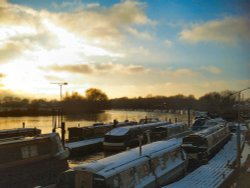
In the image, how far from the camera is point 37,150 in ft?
65.4

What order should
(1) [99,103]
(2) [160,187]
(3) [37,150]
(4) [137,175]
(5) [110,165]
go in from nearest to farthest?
(5) [110,165]
(4) [137,175]
(2) [160,187]
(3) [37,150]
(1) [99,103]

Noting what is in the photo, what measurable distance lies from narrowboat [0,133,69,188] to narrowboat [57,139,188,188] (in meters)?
4.88

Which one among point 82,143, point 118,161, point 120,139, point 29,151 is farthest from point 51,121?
point 118,161

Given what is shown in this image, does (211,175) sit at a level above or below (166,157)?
below

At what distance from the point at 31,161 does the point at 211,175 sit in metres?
10.7

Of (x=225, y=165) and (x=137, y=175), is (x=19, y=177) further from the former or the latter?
(x=225, y=165)

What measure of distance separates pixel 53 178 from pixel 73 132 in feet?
62.4

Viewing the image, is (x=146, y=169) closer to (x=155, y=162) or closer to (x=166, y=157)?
(x=155, y=162)

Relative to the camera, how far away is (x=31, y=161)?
1917cm

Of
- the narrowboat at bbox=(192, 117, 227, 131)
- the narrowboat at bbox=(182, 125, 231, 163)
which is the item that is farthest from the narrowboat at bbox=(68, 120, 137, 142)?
the narrowboat at bbox=(182, 125, 231, 163)

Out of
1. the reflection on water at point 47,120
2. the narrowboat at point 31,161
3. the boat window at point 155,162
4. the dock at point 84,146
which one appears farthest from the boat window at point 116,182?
the reflection on water at point 47,120

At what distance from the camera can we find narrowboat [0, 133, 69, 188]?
58.5 feet

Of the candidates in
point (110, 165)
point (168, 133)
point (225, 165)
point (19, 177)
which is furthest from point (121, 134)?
point (110, 165)

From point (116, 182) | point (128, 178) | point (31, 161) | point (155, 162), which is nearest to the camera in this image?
point (116, 182)
